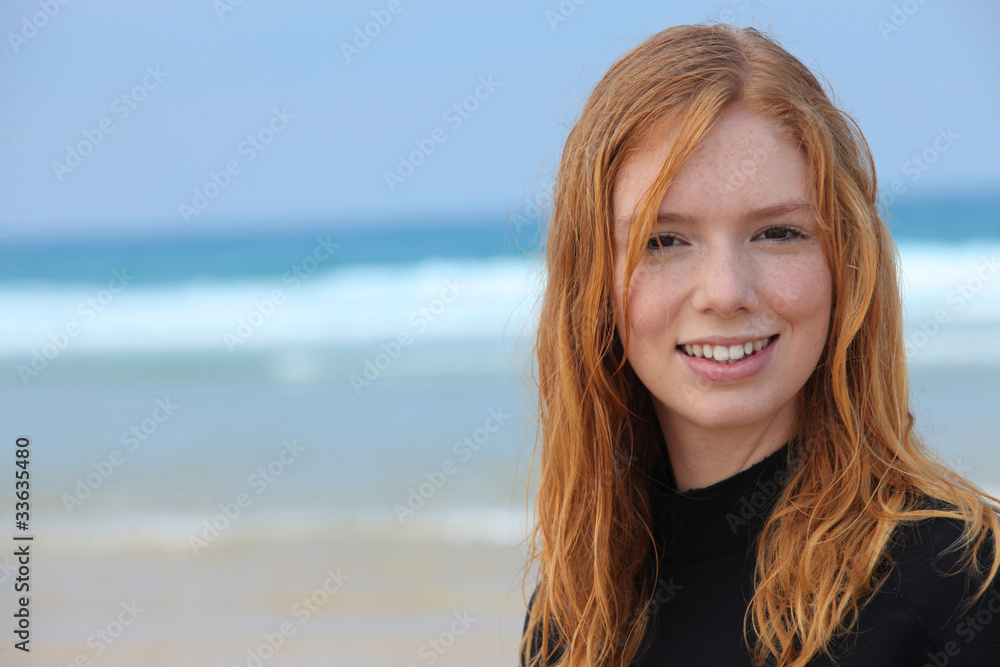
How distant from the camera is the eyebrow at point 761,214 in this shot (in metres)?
1.26

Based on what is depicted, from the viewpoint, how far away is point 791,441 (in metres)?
1.39

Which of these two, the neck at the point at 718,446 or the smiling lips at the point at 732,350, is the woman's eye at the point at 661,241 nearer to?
the smiling lips at the point at 732,350

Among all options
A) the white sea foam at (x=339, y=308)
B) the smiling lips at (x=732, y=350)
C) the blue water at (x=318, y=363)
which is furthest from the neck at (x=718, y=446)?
the white sea foam at (x=339, y=308)

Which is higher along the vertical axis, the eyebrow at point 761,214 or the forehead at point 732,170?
the forehead at point 732,170

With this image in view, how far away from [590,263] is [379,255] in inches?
362

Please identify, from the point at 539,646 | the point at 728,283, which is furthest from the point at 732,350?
the point at 539,646

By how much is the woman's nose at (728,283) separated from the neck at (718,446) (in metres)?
0.24

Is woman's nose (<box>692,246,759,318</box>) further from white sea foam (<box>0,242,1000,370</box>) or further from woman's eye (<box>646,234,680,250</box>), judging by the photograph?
white sea foam (<box>0,242,1000,370</box>)

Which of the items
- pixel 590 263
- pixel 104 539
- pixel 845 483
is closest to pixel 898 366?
pixel 845 483

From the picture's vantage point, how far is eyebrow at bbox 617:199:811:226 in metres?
1.26

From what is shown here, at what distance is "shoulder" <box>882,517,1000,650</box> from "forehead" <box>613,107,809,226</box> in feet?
1.63

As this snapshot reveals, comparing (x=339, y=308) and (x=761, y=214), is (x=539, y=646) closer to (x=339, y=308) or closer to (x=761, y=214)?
(x=761, y=214)

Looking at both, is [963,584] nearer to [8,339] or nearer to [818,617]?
[818,617]

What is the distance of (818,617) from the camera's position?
1181mm
